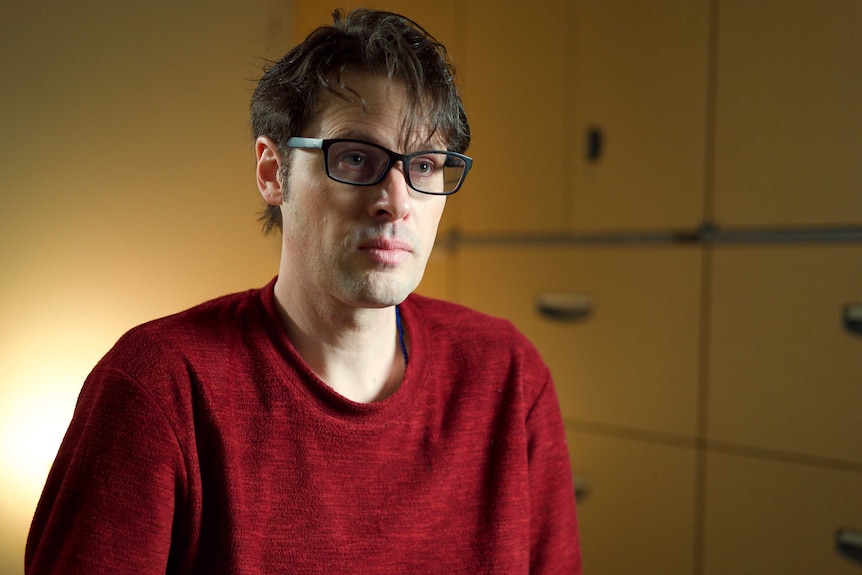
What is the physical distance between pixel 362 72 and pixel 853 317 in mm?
980

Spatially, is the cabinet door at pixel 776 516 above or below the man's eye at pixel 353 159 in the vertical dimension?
below

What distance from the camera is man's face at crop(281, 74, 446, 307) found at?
2.90 feet

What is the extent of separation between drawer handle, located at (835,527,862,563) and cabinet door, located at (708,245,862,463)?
0.13m

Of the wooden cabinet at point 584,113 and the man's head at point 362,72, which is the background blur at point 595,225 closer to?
the wooden cabinet at point 584,113

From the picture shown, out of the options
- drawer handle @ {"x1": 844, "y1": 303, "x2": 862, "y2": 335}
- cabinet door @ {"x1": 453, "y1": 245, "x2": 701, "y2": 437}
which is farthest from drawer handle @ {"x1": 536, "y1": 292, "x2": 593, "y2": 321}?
→ drawer handle @ {"x1": 844, "y1": 303, "x2": 862, "y2": 335}

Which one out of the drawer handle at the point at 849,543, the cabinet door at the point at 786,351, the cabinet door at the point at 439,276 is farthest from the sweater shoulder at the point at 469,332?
the cabinet door at the point at 439,276

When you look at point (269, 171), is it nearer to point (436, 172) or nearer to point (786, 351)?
point (436, 172)

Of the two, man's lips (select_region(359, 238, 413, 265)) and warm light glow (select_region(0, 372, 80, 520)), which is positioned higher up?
man's lips (select_region(359, 238, 413, 265))

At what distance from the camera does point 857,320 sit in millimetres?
1382

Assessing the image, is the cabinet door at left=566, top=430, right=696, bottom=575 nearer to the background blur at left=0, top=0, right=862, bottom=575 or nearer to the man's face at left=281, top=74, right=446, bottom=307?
the background blur at left=0, top=0, right=862, bottom=575

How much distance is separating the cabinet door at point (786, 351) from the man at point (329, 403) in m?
0.62

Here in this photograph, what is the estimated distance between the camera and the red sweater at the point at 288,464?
2.54 feet

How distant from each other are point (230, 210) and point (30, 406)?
0.41 m

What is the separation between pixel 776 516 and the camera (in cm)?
148
